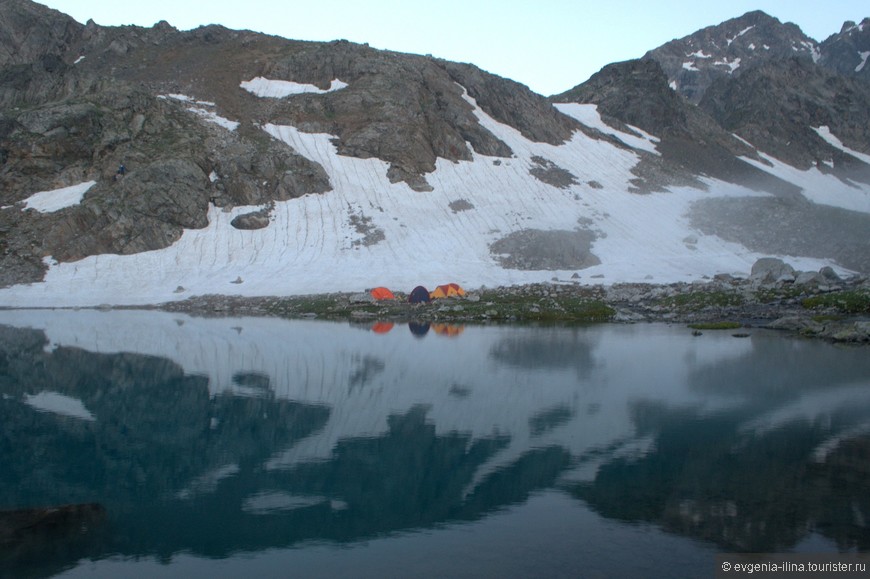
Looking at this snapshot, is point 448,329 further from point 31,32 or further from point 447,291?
point 31,32

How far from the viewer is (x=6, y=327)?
39125mm

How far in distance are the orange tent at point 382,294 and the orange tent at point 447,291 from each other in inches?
117

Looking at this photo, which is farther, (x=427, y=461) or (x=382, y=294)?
(x=382, y=294)

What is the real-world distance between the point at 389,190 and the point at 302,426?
5487 centimetres

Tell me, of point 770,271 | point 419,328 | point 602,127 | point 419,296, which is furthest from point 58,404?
point 602,127

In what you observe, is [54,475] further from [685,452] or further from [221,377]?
[685,452]

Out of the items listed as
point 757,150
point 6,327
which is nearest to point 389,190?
point 6,327

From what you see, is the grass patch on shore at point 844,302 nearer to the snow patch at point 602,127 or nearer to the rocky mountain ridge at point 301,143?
the rocky mountain ridge at point 301,143

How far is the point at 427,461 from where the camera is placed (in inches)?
617

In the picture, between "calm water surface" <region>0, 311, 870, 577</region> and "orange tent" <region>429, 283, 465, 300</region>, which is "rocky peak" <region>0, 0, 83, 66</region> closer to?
"orange tent" <region>429, 283, 465, 300</region>

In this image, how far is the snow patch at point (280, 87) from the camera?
81750 millimetres

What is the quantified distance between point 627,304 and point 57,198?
50843 mm

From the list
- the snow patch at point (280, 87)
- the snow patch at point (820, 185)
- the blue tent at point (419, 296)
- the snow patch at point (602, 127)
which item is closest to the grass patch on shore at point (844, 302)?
the blue tent at point (419, 296)

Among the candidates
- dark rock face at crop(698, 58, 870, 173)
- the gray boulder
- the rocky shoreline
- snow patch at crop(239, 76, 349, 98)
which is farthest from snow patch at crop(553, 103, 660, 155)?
the rocky shoreline
